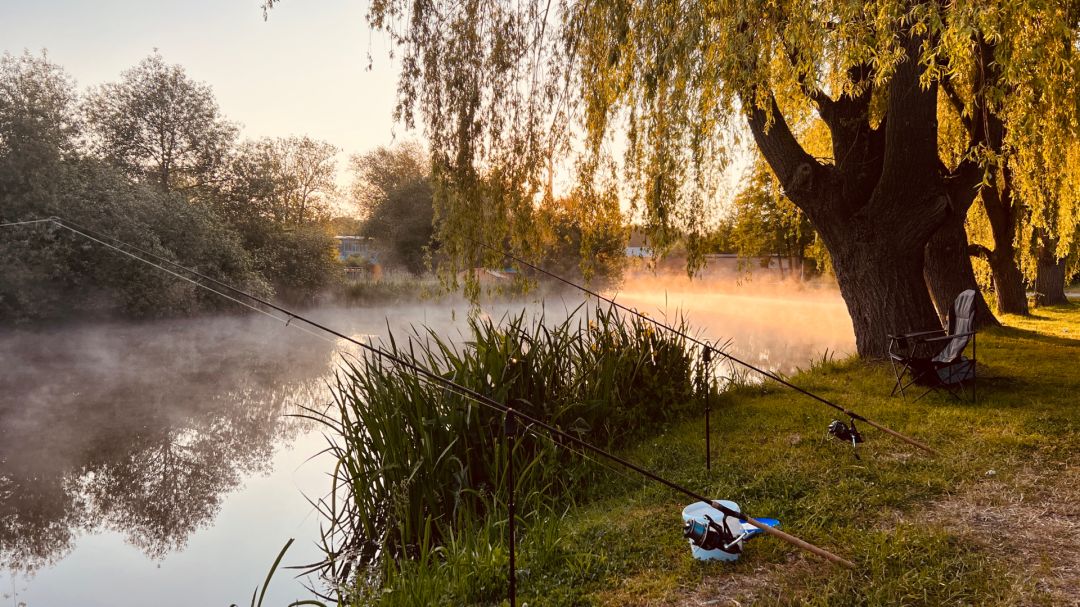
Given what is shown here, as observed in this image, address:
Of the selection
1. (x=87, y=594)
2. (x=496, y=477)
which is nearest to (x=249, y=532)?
(x=87, y=594)

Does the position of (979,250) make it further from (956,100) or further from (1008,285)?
(956,100)

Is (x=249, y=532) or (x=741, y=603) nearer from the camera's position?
(x=741, y=603)

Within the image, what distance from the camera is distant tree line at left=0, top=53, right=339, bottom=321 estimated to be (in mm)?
13359

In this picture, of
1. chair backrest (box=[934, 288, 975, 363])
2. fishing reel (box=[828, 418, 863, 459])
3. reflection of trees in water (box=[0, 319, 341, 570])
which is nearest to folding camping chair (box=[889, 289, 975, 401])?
chair backrest (box=[934, 288, 975, 363])

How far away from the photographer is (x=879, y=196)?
6.53 metres

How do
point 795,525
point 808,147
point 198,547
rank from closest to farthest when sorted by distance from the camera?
point 795,525
point 198,547
point 808,147

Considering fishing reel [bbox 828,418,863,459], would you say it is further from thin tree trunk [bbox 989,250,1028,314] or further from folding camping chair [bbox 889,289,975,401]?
thin tree trunk [bbox 989,250,1028,314]

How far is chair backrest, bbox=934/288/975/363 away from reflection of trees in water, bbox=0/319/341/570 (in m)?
5.95

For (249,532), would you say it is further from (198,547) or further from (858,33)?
(858,33)

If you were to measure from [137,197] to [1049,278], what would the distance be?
20.0 metres

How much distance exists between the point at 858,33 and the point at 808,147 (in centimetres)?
752

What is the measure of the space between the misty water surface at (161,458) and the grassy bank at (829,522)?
1.72 metres

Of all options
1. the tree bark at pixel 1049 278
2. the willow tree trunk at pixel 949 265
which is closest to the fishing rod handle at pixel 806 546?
the willow tree trunk at pixel 949 265

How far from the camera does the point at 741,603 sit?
2537mm
